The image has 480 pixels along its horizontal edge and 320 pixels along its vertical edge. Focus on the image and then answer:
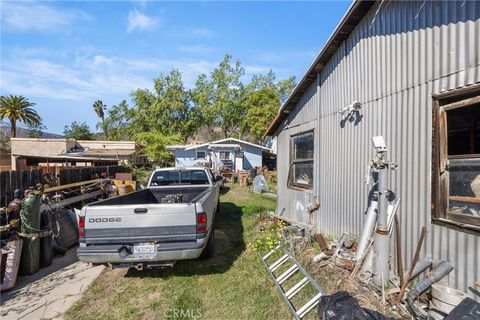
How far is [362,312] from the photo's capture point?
9.25ft

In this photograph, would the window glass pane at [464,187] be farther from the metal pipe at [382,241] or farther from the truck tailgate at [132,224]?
the truck tailgate at [132,224]

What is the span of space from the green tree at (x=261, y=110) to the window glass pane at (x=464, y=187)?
3376 cm

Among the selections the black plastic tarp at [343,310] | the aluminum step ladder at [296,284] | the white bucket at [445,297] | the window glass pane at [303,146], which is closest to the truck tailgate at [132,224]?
the aluminum step ladder at [296,284]

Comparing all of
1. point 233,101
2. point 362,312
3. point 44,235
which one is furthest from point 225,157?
point 362,312

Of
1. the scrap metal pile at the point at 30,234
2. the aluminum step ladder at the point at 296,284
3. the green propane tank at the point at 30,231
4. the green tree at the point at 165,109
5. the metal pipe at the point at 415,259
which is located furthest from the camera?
the green tree at the point at 165,109

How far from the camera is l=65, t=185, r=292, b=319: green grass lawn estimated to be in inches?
153

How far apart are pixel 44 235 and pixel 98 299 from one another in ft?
6.82

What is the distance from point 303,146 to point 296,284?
13.7ft

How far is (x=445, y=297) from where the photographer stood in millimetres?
3238

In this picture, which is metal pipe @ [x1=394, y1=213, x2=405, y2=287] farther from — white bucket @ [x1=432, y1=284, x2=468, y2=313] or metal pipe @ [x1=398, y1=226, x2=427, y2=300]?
white bucket @ [x1=432, y1=284, x2=468, y2=313]

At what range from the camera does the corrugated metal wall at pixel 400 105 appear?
337 centimetres

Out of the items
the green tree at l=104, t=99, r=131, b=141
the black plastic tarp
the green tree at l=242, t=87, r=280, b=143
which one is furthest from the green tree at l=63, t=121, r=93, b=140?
the black plastic tarp

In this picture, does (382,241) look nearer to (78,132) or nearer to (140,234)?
(140,234)

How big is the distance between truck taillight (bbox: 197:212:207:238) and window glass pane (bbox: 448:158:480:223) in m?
3.25
